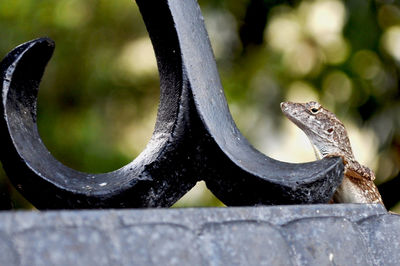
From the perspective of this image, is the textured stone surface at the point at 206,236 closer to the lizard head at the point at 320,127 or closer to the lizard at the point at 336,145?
the lizard at the point at 336,145

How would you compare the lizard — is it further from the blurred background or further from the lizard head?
the blurred background

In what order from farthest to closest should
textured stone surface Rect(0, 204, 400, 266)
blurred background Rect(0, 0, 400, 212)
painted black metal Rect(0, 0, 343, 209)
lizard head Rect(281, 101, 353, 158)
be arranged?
1. blurred background Rect(0, 0, 400, 212)
2. lizard head Rect(281, 101, 353, 158)
3. painted black metal Rect(0, 0, 343, 209)
4. textured stone surface Rect(0, 204, 400, 266)

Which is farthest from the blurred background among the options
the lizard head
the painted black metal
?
the painted black metal

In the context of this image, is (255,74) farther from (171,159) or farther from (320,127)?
(171,159)

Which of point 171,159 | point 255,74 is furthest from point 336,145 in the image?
point 255,74

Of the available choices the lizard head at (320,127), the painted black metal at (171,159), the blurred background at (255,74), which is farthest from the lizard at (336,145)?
the blurred background at (255,74)
